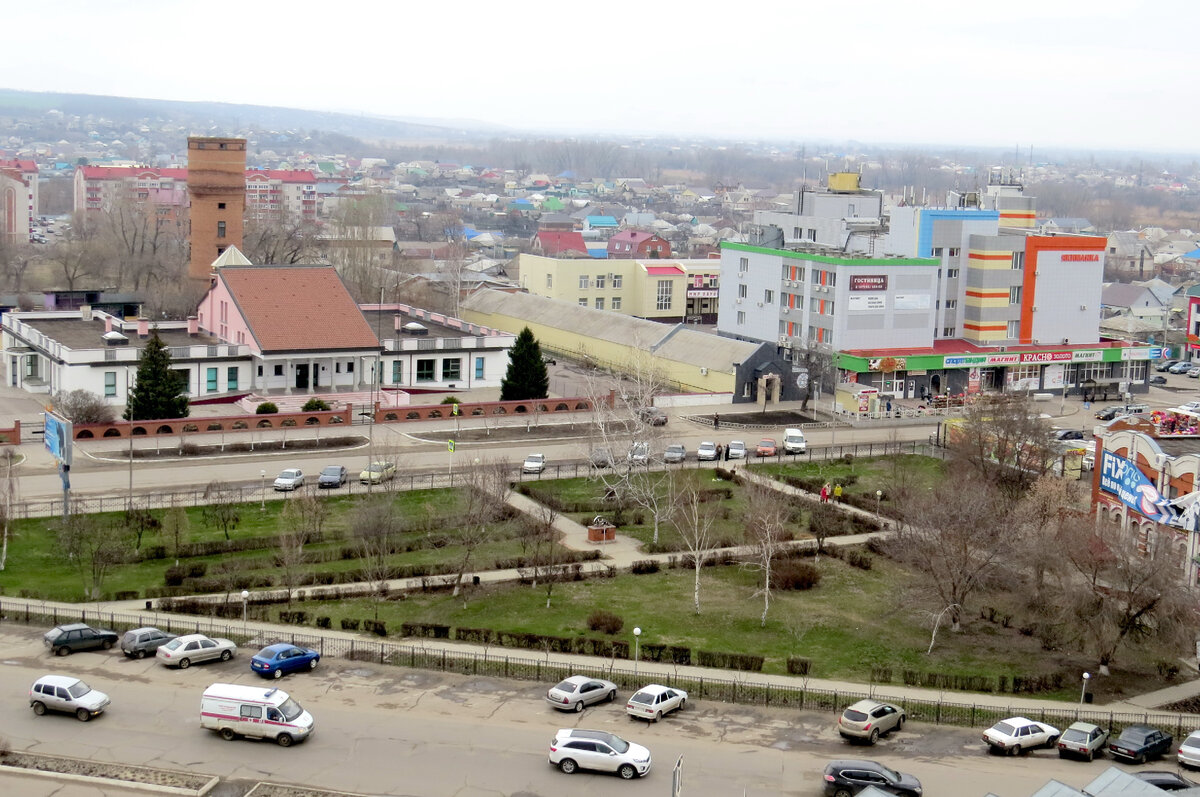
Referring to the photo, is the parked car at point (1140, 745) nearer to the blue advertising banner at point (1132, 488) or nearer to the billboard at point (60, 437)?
the blue advertising banner at point (1132, 488)

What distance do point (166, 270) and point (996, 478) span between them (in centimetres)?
6974

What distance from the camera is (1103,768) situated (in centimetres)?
2878

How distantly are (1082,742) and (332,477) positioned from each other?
92.4 feet

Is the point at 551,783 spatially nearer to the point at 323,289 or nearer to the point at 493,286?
the point at 323,289

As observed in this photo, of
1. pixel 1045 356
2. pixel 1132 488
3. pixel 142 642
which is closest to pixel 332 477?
pixel 142 642

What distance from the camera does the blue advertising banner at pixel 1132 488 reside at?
40.2 meters

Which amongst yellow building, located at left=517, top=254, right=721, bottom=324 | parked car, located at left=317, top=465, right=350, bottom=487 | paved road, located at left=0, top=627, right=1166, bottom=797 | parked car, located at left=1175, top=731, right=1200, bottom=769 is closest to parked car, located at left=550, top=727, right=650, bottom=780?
paved road, located at left=0, top=627, right=1166, bottom=797

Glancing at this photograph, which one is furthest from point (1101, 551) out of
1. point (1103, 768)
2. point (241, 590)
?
point (241, 590)

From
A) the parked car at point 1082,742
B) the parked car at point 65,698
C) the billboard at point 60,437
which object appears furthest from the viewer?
the billboard at point 60,437

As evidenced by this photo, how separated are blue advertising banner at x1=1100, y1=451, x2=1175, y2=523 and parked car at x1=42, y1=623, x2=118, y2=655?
94.2ft

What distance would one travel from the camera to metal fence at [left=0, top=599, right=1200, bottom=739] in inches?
1235

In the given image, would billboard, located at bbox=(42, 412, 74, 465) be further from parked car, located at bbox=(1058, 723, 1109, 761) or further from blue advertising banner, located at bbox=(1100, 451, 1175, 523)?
blue advertising banner, located at bbox=(1100, 451, 1175, 523)

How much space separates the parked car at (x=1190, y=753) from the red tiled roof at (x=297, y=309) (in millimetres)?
43744

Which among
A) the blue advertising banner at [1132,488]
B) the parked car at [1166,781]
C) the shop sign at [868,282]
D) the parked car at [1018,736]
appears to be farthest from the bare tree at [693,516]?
the shop sign at [868,282]
